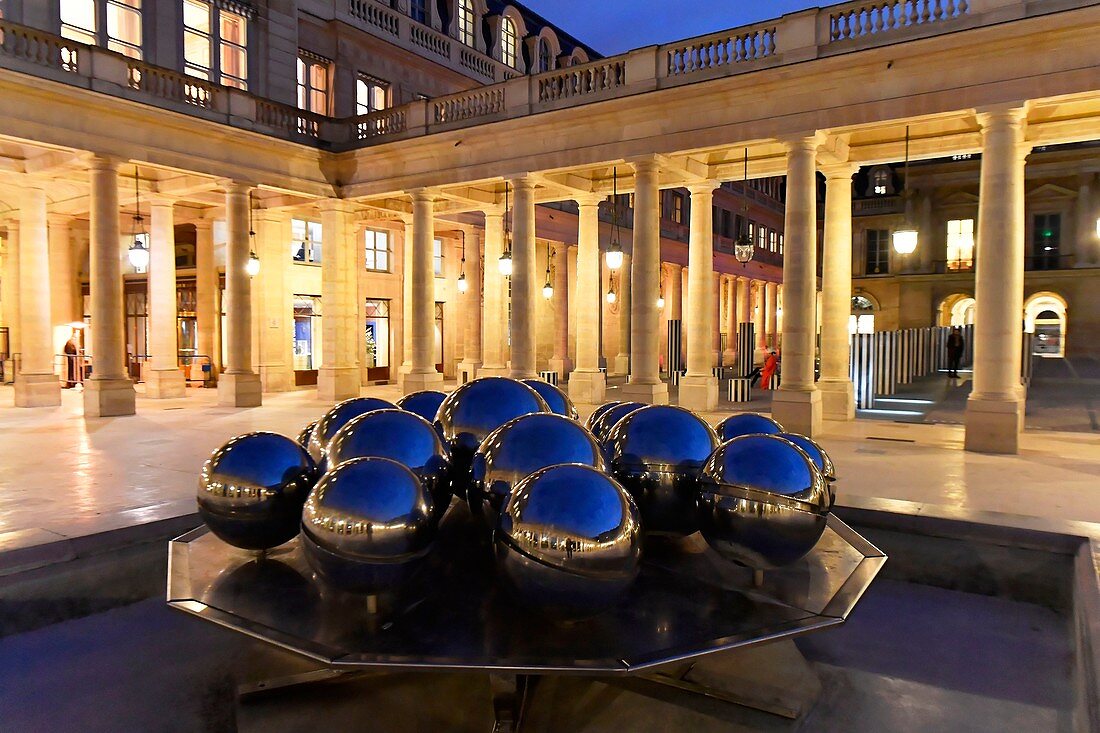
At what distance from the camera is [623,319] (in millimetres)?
38531

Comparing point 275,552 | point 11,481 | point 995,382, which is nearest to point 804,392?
point 995,382

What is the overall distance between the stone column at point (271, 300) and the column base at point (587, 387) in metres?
9.71

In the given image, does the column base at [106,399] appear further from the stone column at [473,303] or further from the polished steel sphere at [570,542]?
the polished steel sphere at [570,542]

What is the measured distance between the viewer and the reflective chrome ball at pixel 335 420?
600 centimetres

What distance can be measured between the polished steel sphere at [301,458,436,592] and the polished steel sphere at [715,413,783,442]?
3205mm

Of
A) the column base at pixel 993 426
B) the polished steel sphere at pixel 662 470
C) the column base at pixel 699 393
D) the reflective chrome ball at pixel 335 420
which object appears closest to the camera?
the polished steel sphere at pixel 662 470

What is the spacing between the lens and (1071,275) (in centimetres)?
4591

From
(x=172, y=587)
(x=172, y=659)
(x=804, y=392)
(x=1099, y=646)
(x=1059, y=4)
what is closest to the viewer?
(x=1099, y=646)

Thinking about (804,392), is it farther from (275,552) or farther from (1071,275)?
(1071,275)

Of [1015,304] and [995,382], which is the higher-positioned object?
[1015,304]

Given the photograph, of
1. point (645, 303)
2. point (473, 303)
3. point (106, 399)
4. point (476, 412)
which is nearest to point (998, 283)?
point (645, 303)

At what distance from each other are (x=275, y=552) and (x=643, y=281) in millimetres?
14828

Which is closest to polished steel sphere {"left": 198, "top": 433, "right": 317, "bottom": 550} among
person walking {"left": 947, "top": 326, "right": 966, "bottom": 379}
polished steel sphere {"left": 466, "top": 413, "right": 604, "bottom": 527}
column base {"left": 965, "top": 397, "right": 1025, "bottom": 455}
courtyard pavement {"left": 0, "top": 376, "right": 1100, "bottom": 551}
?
polished steel sphere {"left": 466, "top": 413, "right": 604, "bottom": 527}

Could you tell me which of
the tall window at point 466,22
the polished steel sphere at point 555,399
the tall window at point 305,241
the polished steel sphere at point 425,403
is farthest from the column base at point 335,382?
the polished steel sphere at point 555,399
